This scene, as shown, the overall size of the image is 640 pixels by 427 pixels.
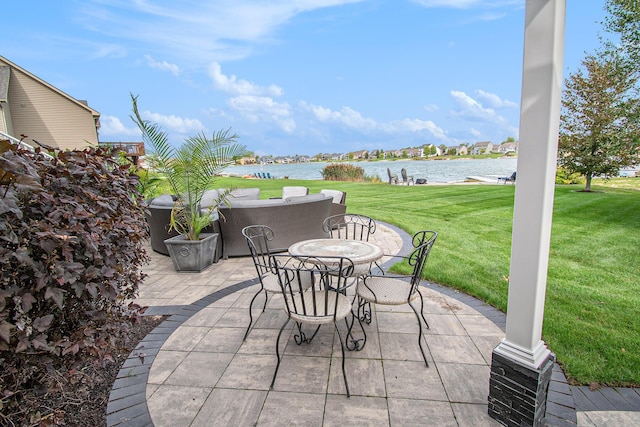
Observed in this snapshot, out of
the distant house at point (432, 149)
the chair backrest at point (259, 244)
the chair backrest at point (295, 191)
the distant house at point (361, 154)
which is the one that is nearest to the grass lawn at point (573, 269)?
the chair backrest at point (295, 191)

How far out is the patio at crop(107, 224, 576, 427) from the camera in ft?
6.19

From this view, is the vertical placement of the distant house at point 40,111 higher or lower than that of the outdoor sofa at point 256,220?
higher

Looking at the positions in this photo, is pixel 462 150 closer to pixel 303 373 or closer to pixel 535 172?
pixel 535 172

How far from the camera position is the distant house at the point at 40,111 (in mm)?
15922

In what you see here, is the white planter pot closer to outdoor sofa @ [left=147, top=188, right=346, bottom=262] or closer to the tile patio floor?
outdoor sofa @ [left=147, top=188, right=346, bottom=262]

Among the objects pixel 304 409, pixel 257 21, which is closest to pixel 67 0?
pixel 257 21

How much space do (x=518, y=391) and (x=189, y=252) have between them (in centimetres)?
399

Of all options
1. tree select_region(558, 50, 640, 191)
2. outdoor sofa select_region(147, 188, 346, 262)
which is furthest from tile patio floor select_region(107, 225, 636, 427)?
tree select_region(558, 50, 640, 191)

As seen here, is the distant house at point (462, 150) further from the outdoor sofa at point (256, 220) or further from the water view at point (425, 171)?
the outdoor sofa at point (256, 220)

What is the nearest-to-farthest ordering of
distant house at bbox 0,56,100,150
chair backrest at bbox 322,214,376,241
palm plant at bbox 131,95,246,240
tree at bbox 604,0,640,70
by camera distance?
chair backrest at bbox 322,214,376,241
palm plant at bbox 131,95,246,240
tree at bbox 604,0,640,70
distant house at bbox 0,56,100,150

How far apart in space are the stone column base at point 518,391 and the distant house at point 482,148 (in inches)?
2495

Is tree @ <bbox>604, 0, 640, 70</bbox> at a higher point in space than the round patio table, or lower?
higher

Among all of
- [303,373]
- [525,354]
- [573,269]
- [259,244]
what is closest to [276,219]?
[259,244]

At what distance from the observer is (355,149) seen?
51062 mm
